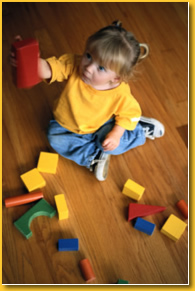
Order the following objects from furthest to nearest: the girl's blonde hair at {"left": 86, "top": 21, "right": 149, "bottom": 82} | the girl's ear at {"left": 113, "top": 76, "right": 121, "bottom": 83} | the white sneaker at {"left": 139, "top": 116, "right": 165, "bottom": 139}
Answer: the white sneaker at {"left": 139, "top": 116, "right": 165, "bottom": 139} < the girl's ear at {"left": 113, "top": 76, "right": 121, "bottom": 83} < the girl's blonde hair at {"left": 86, "top": 21, "right": 149, "bottom": 82}

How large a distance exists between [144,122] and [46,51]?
584 mm

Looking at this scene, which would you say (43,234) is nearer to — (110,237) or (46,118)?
(110,237)

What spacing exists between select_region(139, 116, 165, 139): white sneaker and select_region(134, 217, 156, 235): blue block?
375 mm

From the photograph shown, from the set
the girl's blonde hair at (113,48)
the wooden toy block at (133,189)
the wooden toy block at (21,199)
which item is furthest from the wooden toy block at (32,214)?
the girl's blonde hair at (113,48)

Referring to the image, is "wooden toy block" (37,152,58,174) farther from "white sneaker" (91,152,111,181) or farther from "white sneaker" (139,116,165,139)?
"white sneaker" (139,116,165,139)

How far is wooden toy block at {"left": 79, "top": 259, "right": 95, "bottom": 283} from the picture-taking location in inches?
43.6

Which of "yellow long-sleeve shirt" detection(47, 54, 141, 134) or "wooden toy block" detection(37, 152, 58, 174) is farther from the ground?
"yellow long-sleeve shirt" detection(47, 54, 141, 134)

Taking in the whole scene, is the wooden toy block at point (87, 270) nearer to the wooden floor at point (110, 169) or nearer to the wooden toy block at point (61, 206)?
the wooden floor at point (110, 169)

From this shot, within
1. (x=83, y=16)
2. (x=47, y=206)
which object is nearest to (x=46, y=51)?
(x=83, y=16)

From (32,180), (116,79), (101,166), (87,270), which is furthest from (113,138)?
(87,270)

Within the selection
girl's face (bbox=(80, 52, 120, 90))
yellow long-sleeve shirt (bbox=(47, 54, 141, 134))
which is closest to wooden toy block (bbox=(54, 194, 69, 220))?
yellow long-sleeve shirt (bbox=(47, 54, 141, 134))

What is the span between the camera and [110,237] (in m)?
1.21

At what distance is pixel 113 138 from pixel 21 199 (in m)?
0.39

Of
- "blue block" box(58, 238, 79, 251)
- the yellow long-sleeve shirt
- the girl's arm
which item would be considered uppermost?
the yellow long-sleeve shirt
